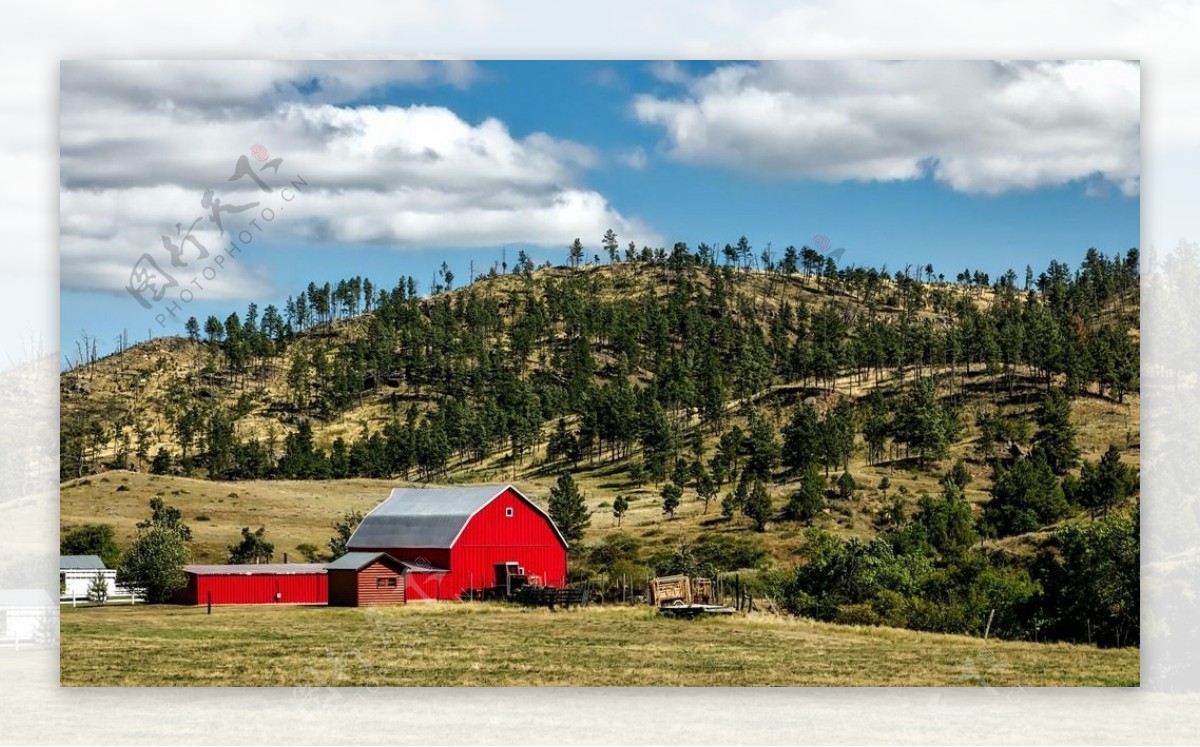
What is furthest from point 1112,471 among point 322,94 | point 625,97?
point 322,94

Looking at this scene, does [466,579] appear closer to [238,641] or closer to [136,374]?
[238,641]

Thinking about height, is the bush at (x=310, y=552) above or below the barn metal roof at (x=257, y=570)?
below

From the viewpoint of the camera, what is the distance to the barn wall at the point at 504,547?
50531 mm

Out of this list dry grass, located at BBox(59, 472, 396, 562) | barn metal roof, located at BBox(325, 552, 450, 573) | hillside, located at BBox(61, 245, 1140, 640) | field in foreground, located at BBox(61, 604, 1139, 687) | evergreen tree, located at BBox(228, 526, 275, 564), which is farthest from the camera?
dry grass, located at BBox(59, 472, 396, 562)

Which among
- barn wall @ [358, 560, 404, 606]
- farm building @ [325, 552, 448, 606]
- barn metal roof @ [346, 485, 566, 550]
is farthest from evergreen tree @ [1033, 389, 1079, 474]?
barn wall @ [358, 560, 404, 606]

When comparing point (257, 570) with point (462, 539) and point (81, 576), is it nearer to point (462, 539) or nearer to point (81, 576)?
point (462, 539)

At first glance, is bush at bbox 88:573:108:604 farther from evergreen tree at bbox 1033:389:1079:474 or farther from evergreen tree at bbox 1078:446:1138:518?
evergreen tree at bbox 1033:389:1079:474

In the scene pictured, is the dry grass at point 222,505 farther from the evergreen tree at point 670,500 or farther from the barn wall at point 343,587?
the barn wall at point 343,587

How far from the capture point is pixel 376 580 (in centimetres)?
4844

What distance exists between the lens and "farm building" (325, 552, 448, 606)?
48031mm

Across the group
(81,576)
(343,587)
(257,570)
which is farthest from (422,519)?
(81,576)

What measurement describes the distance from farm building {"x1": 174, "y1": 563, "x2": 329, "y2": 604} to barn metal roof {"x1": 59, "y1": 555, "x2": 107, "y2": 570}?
449 inches

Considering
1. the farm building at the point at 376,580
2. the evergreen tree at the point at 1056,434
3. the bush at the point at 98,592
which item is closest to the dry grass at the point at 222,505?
the bush at the point at 98,592

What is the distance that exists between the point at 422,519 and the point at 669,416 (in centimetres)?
6207
